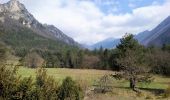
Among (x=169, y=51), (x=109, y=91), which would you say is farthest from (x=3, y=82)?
(x=169, y=51)

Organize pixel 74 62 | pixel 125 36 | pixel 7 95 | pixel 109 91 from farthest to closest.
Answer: pixel 74 62
pixel 125 36
pixel 109 91
pixel 7 95

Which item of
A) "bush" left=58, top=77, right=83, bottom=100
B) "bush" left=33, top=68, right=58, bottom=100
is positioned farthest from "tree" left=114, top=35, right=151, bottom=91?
"bush" left=33, top=68, right=58, bottom=100

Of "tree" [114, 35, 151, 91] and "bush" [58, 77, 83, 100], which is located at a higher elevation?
"tree" [114, 35, 151, 91]

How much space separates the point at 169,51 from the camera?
132375 mm

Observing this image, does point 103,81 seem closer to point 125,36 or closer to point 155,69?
point 125,36

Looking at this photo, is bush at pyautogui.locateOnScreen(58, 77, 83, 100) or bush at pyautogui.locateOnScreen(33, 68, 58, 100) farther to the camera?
bush at pyautogui.locateOnScreen(58, 77, 83, 100)

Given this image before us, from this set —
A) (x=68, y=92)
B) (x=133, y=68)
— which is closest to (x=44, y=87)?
(x=68, y=92)

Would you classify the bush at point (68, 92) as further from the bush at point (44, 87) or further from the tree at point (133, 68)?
the tree at point (133, 68)

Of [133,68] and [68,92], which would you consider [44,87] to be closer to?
[68,92]

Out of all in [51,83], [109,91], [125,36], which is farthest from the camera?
[125,36]

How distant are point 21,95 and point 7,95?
78cm

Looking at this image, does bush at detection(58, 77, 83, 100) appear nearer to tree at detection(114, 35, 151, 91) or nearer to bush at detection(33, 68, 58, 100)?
bush at detection(33, 68, 58, 100)

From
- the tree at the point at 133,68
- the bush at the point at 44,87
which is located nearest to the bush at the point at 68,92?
the bush at the point at 44,87

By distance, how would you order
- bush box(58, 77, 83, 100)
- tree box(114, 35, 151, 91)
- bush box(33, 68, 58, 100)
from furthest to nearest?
tree box(114, 35, 151, 91), bush box(58, 77, 83, 100), bush box(33, 68, 58, 100)
